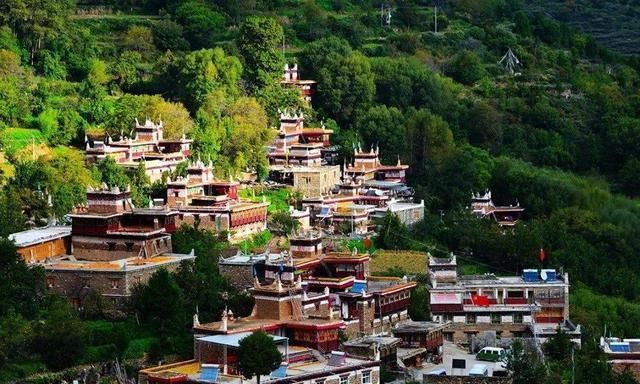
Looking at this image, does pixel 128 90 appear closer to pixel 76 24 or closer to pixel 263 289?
pixel 76 24

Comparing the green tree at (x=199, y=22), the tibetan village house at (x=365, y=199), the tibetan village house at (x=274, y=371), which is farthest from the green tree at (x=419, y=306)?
the green tree at (x=199, y=22)

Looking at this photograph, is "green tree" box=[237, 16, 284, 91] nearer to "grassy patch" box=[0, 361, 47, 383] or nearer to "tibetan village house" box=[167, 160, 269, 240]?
"tibetan village house" box=[167, 160, 269, 240]

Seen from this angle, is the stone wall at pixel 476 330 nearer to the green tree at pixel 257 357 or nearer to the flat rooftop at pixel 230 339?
the flat rooftop at pixel 230 339

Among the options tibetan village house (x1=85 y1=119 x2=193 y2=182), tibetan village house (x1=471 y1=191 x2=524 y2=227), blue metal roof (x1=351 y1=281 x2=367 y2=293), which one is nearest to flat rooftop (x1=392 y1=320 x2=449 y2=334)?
blue metal roof (x1=351 y1=281 x2=367 y2=293)

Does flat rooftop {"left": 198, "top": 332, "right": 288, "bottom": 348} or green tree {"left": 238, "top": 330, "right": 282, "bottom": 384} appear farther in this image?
flat rooftop {"left": 198, "top": 332, "right": 288, "bottom": 348}

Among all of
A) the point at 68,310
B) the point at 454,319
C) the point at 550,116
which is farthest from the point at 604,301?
the point at 550,116
